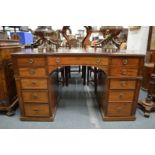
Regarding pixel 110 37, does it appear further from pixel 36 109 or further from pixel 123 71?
pixel 36 109

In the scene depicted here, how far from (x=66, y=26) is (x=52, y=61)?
0.78m

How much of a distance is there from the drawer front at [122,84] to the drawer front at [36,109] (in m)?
0.81

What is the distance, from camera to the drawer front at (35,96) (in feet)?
5.40

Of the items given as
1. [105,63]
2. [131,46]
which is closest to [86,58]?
[105,63]

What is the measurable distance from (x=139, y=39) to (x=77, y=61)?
87.3 inches

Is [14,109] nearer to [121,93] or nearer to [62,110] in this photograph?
[62,110]

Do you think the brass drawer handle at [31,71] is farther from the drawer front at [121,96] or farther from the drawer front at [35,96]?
the drawer front at [121,96]

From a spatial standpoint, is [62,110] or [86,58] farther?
[62,110]

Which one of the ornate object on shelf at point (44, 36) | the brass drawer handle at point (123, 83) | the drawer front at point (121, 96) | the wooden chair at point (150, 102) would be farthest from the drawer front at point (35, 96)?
the wooden chair at point (150, 102)

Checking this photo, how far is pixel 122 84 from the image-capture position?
1608mm

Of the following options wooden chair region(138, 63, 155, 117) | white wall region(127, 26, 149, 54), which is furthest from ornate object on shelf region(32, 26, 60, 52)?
white wall region(127, 26, 149, 54)

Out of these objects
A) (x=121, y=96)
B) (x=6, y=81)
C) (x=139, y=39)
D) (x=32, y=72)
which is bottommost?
(x=121, y=96)

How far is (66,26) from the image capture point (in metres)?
2.06

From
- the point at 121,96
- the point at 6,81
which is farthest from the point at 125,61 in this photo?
the point at 6,81
